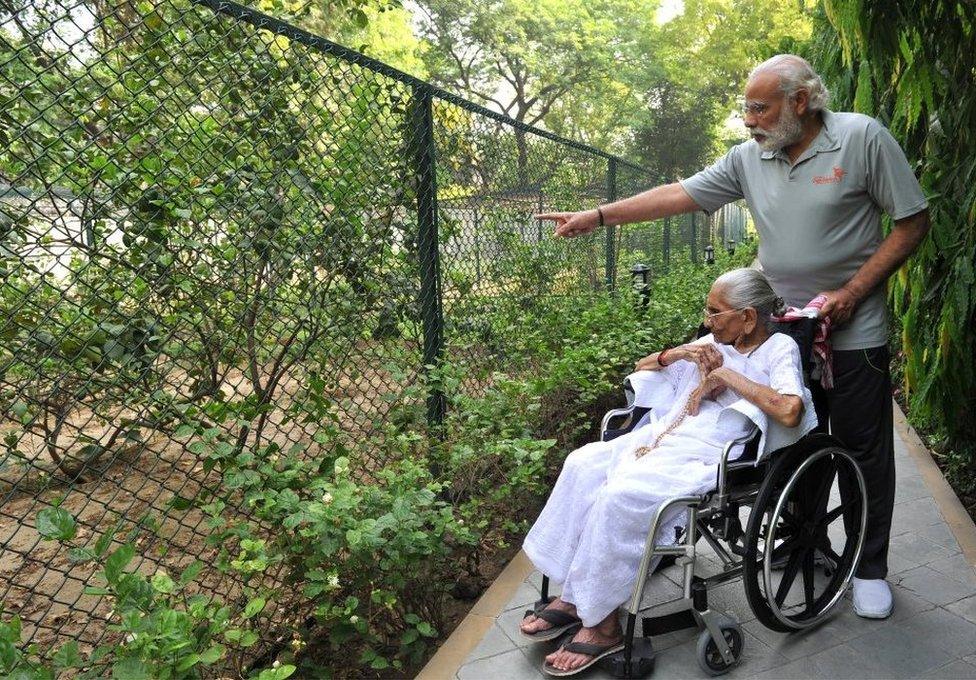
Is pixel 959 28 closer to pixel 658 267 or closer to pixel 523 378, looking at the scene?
pixel 523 378

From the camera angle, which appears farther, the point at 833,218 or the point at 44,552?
the point at 44,552

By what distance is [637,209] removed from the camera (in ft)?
11.2

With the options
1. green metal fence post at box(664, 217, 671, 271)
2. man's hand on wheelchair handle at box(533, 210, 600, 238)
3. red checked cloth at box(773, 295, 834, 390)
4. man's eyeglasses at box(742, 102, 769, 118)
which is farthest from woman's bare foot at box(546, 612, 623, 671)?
green metal fence post at box(664, 217, 671, 271)

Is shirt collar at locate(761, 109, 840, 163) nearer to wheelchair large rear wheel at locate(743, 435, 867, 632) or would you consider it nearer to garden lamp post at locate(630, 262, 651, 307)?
wheelchair large rear wheel at locate(743, 435, 867, 632)

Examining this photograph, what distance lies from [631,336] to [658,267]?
5.61 meters

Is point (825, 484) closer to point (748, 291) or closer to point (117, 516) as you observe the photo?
point (748, 291)

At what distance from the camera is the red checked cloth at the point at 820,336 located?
2.78 metres

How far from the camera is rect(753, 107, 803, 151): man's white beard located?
2.80 metres

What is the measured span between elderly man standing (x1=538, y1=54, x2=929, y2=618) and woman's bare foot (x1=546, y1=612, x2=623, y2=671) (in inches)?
41.7

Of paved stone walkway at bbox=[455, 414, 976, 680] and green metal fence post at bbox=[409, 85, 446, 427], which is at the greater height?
green metal fence post at bbox=[409, 85, 446, 427]

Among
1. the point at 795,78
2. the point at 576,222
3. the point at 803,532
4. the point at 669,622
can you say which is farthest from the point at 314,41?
the point at 803,532

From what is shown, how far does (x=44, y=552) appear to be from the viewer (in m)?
3.83

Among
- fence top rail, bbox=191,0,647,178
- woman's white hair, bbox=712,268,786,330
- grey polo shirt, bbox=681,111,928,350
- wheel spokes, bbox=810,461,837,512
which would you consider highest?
fence top rail, bbox=191,0,647,178

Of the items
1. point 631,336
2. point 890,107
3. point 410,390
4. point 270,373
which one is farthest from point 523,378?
point 890,107
